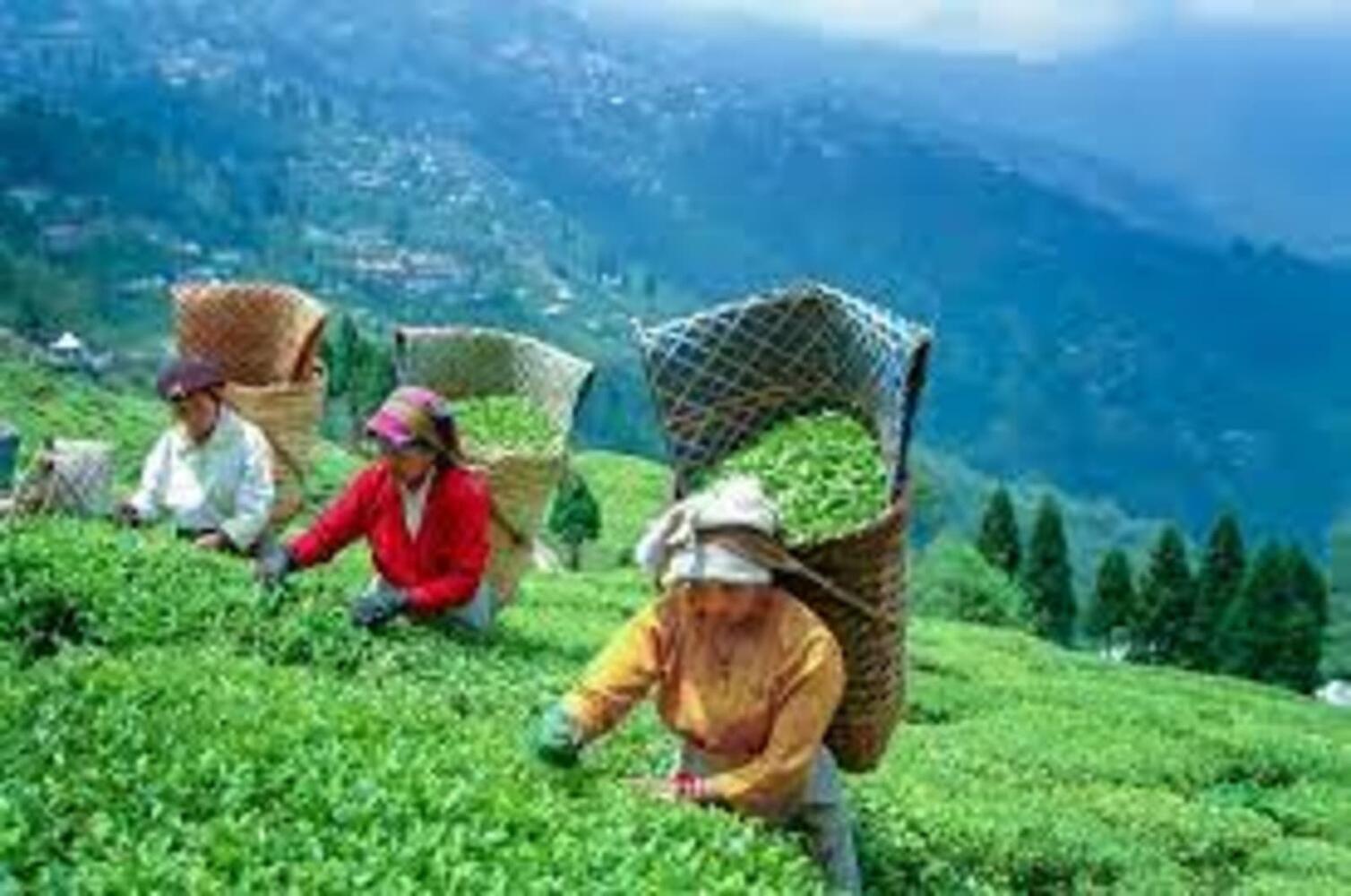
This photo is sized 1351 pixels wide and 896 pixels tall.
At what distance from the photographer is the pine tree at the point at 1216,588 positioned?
115188mm

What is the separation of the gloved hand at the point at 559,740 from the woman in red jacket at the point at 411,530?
469 centimetres

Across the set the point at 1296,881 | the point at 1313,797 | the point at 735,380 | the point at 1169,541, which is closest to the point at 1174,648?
the point at 1169,541

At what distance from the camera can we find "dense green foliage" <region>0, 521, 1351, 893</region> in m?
10.4

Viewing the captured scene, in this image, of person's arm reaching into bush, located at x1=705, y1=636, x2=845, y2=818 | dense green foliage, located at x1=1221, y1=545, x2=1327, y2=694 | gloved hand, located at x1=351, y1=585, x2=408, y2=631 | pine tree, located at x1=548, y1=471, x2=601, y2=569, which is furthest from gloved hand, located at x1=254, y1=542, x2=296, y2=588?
pine tree, located at x1=548, y1=471, x2=601, y2=569

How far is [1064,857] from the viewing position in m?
19.6

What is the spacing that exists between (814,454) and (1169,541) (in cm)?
10733

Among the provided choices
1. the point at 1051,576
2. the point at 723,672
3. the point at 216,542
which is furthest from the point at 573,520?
the point at 723,672

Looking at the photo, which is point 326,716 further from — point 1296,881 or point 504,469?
point 1296,881

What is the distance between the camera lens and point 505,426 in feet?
75.3

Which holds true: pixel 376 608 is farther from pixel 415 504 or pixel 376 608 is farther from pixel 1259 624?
pixel 1259 624

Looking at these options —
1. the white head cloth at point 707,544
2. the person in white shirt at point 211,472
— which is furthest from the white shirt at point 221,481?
the white head cloth at point 707,544

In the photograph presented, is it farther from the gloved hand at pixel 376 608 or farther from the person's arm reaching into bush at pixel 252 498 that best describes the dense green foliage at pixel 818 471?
the person's arm reaching into bush at pixel 252 498

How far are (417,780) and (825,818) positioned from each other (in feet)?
8.84

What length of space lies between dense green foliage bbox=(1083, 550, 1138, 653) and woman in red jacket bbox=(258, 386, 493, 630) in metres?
107
